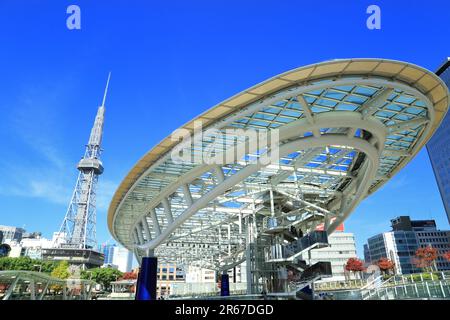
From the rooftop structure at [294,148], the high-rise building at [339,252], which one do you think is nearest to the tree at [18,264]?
the rooftop structure at [294,148]

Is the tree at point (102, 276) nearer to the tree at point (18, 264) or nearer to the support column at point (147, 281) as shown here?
the tree at point (18, 264)

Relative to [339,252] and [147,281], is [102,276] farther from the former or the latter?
[147,281]

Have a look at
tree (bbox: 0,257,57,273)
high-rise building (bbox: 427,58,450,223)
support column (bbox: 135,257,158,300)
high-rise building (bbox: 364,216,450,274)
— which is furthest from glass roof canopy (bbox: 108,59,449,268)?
high-rise building (bbox: 364,216,450,274)

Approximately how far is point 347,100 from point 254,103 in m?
4.66

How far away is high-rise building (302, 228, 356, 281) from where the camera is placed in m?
92.0

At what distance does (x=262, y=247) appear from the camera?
28797 millimetres

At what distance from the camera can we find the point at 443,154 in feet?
312

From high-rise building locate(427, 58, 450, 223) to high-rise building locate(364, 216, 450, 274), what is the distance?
21671 millimetres

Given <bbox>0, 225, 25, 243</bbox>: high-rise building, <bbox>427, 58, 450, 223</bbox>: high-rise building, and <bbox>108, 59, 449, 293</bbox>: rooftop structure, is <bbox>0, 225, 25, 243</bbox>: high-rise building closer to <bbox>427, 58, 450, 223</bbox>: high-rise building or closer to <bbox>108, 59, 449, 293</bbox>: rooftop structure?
<bbox>108, 59, 449, 293</bbox>: rooftop structure

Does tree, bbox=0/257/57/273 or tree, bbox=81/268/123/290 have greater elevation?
tree, bbox=0/257/57/273

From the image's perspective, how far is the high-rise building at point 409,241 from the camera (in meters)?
109

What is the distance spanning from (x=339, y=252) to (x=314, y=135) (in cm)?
8744

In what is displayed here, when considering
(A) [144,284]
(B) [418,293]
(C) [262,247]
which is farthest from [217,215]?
(B) [418,293]
